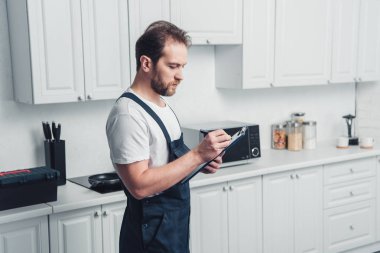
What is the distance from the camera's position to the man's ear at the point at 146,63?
2.05 m

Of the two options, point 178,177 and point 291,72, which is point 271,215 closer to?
point 291,72

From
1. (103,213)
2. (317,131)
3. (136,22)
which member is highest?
(136,22)

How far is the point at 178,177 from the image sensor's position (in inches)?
78.1

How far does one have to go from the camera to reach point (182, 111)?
368 centimetres

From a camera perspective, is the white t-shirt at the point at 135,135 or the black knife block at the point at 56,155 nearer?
the white t-shirt at the point at 135,135

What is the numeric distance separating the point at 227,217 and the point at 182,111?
80 centimetres

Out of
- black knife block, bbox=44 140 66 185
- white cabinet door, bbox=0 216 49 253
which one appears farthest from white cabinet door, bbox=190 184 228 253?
white cabinet door, bbox=0 216 49 253

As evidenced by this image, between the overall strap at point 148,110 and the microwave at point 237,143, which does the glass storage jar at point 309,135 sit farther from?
the overall strap at point 148,110

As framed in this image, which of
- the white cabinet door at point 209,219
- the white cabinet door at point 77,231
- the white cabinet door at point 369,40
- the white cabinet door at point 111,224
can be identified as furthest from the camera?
the white cabinet door at point 369,40

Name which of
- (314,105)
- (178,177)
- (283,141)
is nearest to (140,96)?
(178,177)

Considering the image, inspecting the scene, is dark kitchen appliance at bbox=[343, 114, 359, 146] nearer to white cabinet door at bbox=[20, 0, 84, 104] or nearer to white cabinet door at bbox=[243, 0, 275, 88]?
white cabinet door at bbox=[243, 0, 275, 88]

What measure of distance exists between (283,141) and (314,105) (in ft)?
1.73

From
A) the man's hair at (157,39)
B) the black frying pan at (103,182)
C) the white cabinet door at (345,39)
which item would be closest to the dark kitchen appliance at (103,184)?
the black frying pan at (103,182)

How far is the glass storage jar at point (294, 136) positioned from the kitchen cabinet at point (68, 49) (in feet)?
4.84
